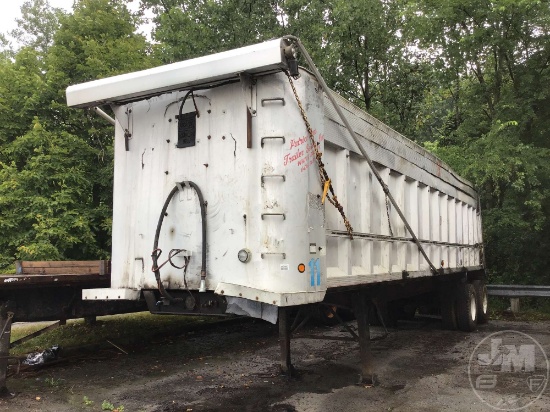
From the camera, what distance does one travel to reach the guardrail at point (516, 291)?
12586 mm

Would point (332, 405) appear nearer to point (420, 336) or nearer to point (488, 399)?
point (488, 399)

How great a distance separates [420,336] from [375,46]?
9886mm

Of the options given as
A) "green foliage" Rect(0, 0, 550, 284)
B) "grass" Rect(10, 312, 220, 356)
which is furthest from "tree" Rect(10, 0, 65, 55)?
"grass" Rect(10, 312, 220, 356)

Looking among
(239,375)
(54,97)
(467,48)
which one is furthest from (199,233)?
(467,48)

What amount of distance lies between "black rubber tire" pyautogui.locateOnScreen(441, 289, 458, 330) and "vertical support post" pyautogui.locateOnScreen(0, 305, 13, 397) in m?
8.43

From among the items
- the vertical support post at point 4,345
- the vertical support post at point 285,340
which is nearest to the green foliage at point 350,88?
the vertical support post at point 4,345

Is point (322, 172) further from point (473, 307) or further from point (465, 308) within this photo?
point (473, 307)

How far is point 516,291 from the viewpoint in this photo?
42.7ft

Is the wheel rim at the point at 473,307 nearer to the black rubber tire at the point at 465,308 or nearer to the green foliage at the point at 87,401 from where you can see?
the black rubber tire at the point at 465,308

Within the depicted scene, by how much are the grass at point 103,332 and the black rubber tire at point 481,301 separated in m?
6.05

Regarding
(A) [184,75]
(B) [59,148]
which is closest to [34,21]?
(B) [59,148]

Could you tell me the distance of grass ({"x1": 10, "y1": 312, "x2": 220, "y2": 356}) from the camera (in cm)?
877

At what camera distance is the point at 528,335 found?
10.2 meters

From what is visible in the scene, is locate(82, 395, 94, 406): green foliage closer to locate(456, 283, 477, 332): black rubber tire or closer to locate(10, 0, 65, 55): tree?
locate(456, 283, 477, 332): black rubber tire
